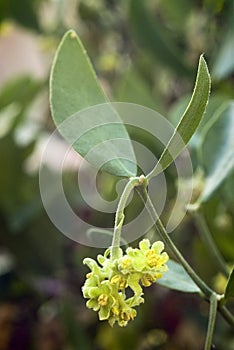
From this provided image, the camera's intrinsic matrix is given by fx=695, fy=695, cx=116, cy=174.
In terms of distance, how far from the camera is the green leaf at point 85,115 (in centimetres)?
35

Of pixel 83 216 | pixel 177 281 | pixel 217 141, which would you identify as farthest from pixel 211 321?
pixel 83 216

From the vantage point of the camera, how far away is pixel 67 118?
1.19 feet

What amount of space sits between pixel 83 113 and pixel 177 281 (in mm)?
103

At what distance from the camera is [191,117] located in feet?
1.01

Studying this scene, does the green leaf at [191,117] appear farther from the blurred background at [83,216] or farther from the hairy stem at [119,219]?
the blurred background at [83,216]

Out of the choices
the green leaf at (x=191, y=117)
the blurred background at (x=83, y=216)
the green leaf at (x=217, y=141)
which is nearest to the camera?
the green leaf at (x=191, y=117)

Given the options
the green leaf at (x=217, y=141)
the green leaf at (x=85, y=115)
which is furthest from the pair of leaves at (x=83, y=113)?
the green leaf at (x=217, y=141)

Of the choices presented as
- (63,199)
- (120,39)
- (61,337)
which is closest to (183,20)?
(120,39)

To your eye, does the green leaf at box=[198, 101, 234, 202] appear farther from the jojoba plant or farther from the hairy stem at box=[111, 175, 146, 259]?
the hairy stem at box=[111, 175, 146, 259]

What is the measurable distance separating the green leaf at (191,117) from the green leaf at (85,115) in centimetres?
3

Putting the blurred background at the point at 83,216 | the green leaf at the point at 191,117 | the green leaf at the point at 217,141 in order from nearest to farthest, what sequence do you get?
the green leaf at the point at 191,117 → the green leaf at the point at 217,141 → the blurred background at the point at 83,216

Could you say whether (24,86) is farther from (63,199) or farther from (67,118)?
(67,118)

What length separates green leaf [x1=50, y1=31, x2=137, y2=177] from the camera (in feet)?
1.14

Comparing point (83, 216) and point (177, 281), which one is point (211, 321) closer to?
point (177, 281)
